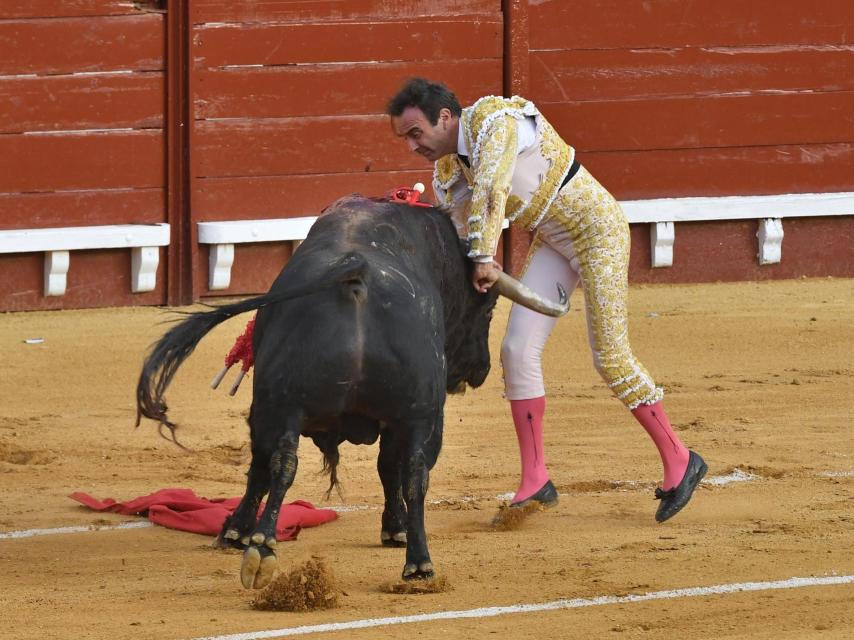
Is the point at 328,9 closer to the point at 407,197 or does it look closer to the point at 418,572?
the point at 407,197

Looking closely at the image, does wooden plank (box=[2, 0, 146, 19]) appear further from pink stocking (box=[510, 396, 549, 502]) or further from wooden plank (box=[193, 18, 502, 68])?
pink stocking (box=[510, 396, 549, 502])

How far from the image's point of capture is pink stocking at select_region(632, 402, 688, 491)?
502 cm

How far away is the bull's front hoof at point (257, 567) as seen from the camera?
151 inches

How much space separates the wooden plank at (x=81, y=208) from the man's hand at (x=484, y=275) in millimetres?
4198

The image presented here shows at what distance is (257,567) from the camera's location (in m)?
3.83

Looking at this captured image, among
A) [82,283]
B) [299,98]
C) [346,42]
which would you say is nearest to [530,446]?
[82,283]

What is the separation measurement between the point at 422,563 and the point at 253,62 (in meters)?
5.12

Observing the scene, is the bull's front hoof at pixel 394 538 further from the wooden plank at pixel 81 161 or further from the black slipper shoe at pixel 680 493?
the wooden plank at pixel 81 161

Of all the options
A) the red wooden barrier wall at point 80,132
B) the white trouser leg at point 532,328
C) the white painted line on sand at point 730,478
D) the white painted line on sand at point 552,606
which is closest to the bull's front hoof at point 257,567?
the white painted line on sand at point 552,606

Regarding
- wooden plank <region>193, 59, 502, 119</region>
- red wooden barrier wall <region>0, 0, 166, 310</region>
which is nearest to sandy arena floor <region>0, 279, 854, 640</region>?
red wooden barrier wall <region>0, 0, 166, 310</region>

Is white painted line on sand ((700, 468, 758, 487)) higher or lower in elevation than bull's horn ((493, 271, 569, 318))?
lower

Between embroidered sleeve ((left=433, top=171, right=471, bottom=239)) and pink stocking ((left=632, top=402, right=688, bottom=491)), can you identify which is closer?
embroidered sleeve ((left=433, top=171, right=471, bottom=239))

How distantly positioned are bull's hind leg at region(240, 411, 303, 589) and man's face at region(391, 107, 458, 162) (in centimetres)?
104

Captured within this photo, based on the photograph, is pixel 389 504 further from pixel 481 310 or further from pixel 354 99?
pixel 354 99
